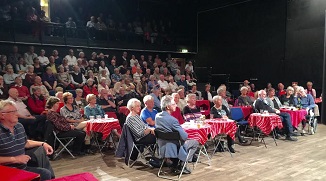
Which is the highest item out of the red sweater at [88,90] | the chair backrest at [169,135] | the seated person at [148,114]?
the red sweater at [88,90]

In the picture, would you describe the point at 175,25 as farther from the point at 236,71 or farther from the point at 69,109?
the point at 69,109

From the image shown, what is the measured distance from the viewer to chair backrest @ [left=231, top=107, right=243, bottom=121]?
708 centimetres

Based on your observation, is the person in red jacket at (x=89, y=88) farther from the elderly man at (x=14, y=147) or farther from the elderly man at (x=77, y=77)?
the elderly man at (x=14, y=147)

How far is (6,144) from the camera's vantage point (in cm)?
308

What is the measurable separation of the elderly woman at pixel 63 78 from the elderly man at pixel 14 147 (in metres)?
6.15

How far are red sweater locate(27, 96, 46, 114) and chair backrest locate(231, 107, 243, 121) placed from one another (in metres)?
4.42

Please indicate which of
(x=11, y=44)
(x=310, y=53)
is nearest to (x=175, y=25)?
(x=310, y=53)

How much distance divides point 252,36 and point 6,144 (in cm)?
1271

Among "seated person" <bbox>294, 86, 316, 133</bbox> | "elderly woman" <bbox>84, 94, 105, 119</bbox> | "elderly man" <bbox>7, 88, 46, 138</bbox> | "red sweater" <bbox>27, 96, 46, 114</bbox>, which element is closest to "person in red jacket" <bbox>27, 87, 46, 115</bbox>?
"red sweater" <bbox>27, 96, 46, 114</bbox>

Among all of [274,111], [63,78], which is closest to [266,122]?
[274,111]

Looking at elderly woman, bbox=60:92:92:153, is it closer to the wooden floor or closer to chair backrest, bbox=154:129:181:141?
the wooden floor

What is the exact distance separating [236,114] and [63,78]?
536cm

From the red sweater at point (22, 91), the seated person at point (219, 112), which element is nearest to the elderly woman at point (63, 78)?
the red sweater at point (22, 91)

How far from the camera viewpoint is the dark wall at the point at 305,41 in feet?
37.2
